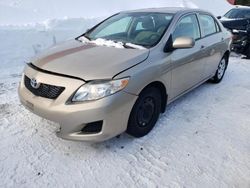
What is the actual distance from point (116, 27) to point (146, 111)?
61.6 inches

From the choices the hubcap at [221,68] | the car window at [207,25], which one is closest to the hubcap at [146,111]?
the car window at [207,25]

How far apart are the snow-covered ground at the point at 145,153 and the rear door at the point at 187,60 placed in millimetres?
422

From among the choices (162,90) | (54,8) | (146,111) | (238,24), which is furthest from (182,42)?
(54,8)

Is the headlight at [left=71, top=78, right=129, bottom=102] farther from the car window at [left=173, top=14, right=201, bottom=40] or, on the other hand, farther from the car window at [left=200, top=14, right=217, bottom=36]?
the car window at [left=200, top=14, right=217, bottom=36]

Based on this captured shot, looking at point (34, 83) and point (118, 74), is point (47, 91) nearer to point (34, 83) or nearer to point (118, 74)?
point (34, 83)

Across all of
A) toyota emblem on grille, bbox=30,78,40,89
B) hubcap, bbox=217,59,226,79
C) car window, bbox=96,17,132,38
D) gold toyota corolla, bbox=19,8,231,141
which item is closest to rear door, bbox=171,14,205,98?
gold toyota corolla, bbox=19,8,231,141

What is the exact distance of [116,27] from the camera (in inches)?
161

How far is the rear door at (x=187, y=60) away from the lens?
11.7 ft

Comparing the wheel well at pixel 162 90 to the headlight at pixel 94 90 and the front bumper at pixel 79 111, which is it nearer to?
the front bumper at pixel 79 111

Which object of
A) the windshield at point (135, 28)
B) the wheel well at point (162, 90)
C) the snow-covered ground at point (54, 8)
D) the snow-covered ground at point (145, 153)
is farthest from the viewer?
the snow-covered ground at point (54, 8)

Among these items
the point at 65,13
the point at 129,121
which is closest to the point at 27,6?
the point at 65,13

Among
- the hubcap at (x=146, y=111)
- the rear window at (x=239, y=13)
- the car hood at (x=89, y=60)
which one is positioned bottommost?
the hubcap at (x=146, y=111)

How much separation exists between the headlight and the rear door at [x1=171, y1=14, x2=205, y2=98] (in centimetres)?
113

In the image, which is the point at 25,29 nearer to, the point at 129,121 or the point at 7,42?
the point at 7,42
